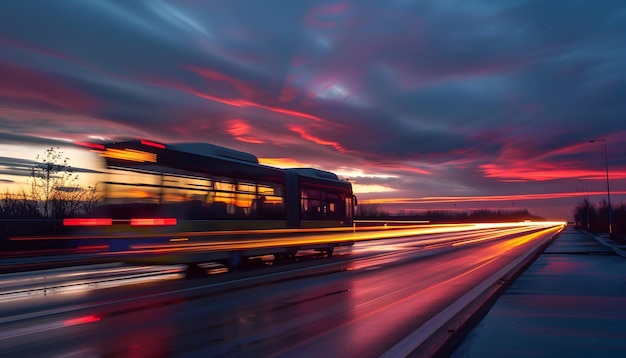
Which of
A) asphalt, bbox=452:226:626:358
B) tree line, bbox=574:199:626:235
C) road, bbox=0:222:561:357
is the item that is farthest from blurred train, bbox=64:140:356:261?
tree line, bbox=574:199:626:235

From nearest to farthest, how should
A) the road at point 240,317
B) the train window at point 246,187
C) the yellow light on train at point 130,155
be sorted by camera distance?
the road at point 240,317
the yellow light on train at point 130,155
the train window at point 246,187

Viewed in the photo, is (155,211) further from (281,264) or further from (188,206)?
(281,264)

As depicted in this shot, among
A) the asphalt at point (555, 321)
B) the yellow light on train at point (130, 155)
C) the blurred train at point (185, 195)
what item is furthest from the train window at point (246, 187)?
the asphalt at point (555, 321)

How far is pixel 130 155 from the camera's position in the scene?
15.6 meters

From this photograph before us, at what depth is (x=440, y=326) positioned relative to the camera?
813cm

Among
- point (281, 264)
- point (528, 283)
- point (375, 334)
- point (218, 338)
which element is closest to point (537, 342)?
point (375, 334)

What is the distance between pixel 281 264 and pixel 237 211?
333 centimetres

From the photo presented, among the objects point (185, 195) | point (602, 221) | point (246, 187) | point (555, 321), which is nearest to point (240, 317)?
point (555, 321)

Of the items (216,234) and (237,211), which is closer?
(216,234)

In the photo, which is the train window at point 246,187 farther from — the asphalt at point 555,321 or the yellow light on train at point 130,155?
the asphalt at point 555,321

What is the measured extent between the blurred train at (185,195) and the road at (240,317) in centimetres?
178

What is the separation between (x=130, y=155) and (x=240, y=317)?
7698 mm

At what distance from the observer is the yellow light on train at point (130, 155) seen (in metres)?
15.4

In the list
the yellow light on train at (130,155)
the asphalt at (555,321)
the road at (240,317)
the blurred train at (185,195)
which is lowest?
the asphalt at (555,321)
